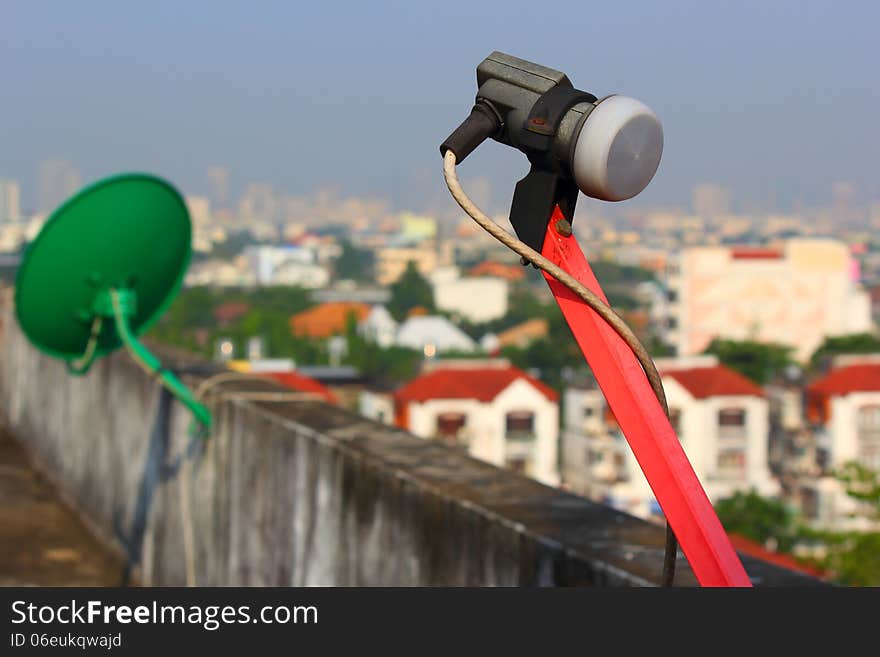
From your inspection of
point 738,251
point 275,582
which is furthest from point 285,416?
point 738,251

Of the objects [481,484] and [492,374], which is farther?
[492,374]

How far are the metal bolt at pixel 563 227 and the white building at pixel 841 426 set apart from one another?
52.2m

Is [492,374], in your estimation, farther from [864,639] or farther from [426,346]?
[864,639]

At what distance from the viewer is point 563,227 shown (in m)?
1.07

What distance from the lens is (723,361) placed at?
7044 cm

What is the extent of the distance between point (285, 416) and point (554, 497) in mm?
1064

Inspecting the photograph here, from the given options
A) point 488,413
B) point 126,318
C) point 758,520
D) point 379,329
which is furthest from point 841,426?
point 126,318

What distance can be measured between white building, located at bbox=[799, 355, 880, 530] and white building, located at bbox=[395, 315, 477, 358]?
23.7 m

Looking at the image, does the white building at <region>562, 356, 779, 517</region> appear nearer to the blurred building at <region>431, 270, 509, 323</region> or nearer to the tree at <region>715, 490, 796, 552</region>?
the tree at <region>715, 490, 796, 552</region>

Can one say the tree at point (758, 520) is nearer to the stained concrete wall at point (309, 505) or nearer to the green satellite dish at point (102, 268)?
the stained concrete wall at point (309, 505)

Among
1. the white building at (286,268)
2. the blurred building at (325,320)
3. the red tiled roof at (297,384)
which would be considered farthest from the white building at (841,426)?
the white building at (286,268)

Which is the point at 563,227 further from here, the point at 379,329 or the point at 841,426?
the point at 379,329

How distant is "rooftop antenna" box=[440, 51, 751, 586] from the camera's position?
3.27ft

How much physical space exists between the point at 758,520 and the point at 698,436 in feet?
37.2
